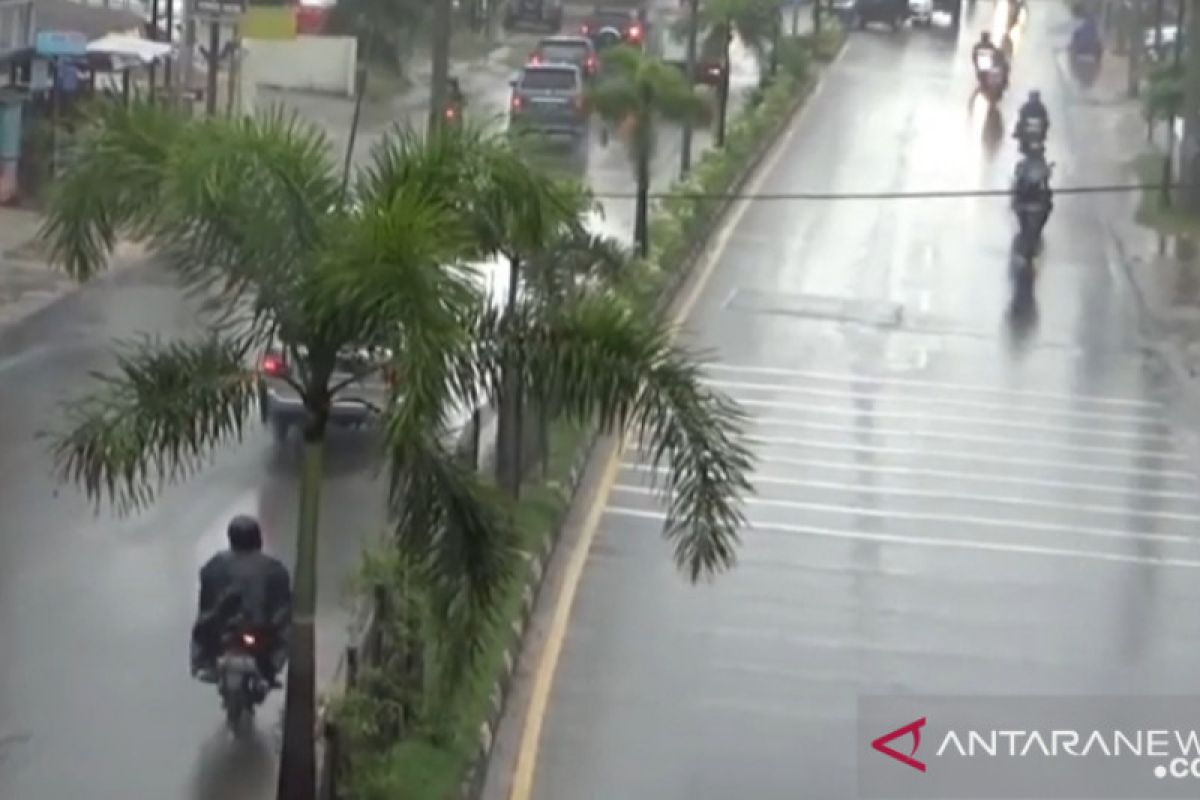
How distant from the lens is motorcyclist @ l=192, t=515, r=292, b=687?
1404cm

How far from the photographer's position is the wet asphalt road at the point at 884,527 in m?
15.8

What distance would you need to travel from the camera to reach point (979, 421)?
86.9 feet

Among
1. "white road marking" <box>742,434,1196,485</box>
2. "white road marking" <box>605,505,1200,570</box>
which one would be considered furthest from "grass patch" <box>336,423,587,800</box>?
"white road marking" <box>742,434,1196,485</box>

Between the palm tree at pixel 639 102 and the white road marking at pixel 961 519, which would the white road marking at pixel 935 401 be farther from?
the palm tree at pixel 639 102

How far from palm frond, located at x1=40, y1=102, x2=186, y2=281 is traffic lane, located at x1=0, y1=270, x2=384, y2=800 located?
3141mm

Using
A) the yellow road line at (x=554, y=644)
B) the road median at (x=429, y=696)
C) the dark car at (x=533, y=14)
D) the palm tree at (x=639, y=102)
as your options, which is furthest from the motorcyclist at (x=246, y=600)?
the dark car at (x=533, y=14)

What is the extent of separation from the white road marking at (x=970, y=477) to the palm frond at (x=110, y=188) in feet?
40.2

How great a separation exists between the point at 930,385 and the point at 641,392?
1681cm

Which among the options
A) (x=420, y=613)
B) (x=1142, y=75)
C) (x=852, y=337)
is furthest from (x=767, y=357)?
(x=1142, y=75)

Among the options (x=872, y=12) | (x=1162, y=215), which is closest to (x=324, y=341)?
(x=1162, y=215)

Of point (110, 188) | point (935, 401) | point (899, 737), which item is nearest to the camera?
point (110, 188)

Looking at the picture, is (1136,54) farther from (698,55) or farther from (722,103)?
(722,103)

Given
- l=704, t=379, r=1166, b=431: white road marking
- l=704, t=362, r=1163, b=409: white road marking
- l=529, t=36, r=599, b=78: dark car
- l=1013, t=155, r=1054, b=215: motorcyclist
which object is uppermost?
l=529, t=36, r=599, b=78: dark car

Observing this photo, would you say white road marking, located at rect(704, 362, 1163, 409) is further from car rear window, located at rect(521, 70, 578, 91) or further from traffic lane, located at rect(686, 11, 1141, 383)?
car rear window, located at rect(521, 70, 578, 91)
